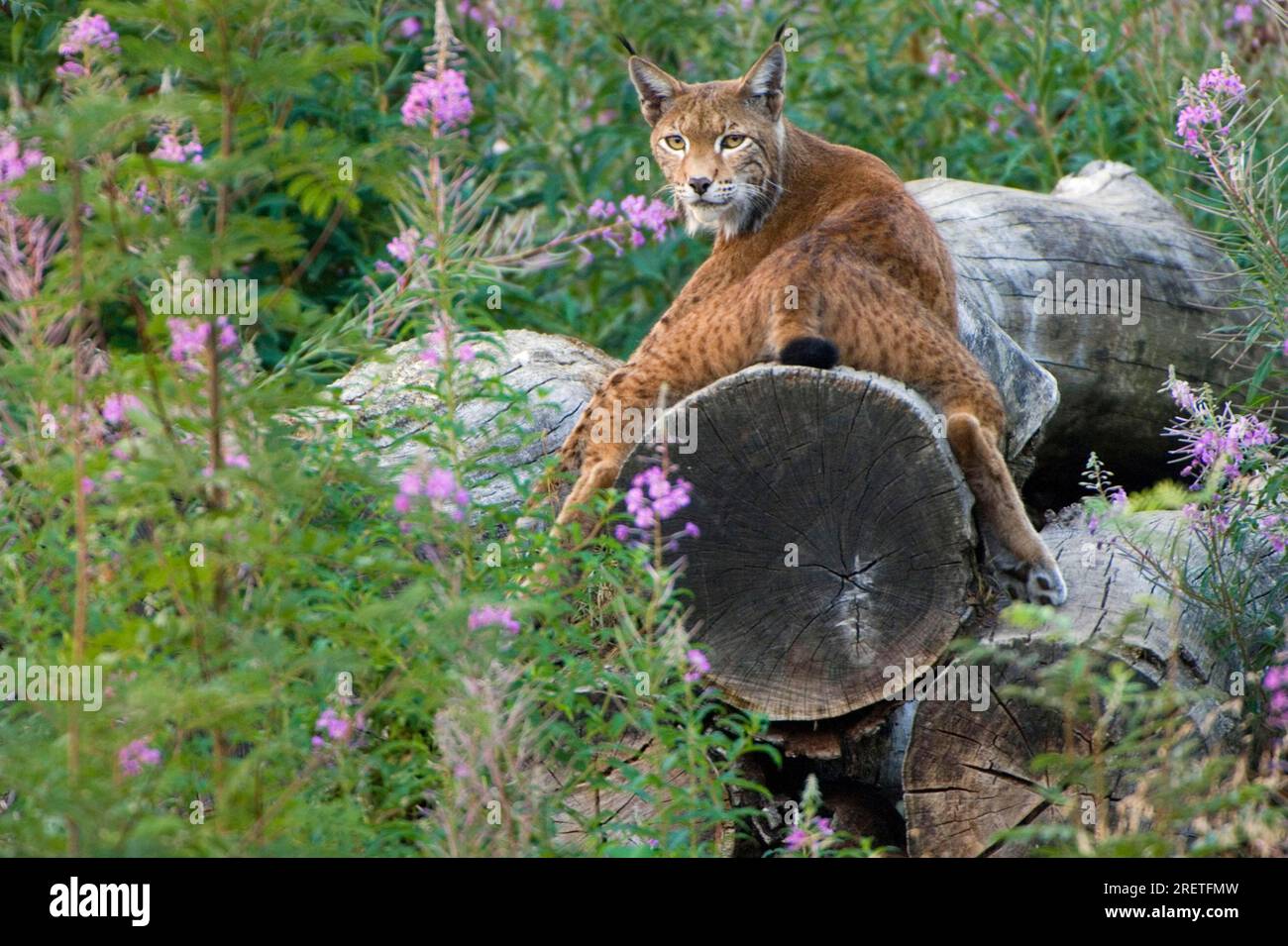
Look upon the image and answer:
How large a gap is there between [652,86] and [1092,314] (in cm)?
210

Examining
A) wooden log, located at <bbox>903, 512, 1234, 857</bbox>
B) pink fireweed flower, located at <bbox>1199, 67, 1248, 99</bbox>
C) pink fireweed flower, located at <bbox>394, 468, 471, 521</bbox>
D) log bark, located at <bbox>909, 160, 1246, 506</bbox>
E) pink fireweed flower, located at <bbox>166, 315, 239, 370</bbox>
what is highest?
pink fireweed flower, located at <bbox>1199, 67, 1248, 99</bbox>

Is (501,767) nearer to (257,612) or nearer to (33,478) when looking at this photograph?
(257,612)

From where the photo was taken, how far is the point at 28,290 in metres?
3.72

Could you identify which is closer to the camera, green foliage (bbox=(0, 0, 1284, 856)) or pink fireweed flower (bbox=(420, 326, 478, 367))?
green foliage (bbox=(0, 0, 1284, 856))

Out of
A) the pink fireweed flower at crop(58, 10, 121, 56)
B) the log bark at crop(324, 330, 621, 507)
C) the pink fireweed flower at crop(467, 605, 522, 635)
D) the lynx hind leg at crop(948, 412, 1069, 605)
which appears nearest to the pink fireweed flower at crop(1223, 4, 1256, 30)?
the log bark at crop(324, 330, 621, 507)

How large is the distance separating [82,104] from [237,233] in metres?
0.37

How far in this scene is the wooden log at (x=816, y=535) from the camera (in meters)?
4.32

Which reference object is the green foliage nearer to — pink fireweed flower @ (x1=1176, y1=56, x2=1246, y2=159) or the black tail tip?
pink fireweed flower @ (x1=1176, y1=56, x2=1246, y2=159)

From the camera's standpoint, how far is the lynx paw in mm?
4699

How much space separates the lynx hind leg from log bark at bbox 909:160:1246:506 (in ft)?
5.55

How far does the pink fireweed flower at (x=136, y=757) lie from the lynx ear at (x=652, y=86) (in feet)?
11.4

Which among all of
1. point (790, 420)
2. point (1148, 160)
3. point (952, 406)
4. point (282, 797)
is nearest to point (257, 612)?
point (282, 797)

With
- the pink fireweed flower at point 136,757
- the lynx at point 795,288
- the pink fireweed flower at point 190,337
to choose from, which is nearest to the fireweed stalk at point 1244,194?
the lynx at point 795,288

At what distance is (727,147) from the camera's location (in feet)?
18.6
